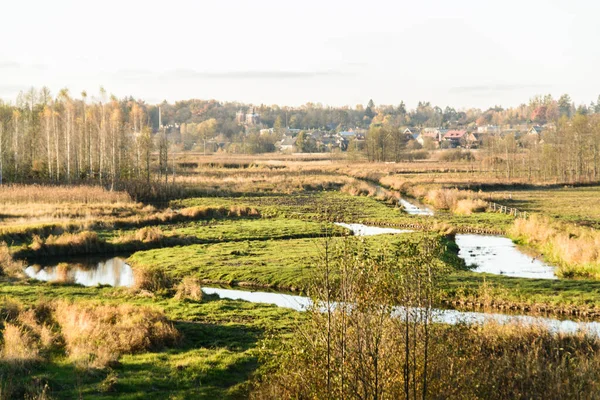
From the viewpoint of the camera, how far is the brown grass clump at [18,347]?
16.8 meters

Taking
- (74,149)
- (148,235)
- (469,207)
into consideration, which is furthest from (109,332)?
(74,149)

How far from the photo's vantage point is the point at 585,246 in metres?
35.3

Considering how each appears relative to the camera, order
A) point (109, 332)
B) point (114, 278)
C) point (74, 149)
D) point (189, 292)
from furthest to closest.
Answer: point (74, 149) → point (114, 278) → point (189, 292) → point (109, 332)

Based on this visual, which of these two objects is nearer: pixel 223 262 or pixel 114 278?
pixel 114 278

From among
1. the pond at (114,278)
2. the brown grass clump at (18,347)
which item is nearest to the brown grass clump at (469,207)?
the pond at (114,278)

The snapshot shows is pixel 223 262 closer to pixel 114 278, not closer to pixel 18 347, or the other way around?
pixel 114 278

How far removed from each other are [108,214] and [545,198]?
151 feet

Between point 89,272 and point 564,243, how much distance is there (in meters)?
→ 26.8

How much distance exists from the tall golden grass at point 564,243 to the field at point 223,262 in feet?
0.38

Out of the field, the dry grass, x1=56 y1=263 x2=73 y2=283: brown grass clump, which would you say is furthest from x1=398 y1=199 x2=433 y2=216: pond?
x1=56 y1=263 x2=73 y2=283: brown grass clump

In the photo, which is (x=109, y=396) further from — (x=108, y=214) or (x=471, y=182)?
(x=471, y=182)

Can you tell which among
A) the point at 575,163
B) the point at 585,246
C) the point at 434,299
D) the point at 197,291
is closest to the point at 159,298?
the point at 197,291

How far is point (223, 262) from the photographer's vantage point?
37500mm

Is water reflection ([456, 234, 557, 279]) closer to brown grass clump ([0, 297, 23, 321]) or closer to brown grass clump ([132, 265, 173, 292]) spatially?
brown grass clump ([132, 265, 173, 292])
